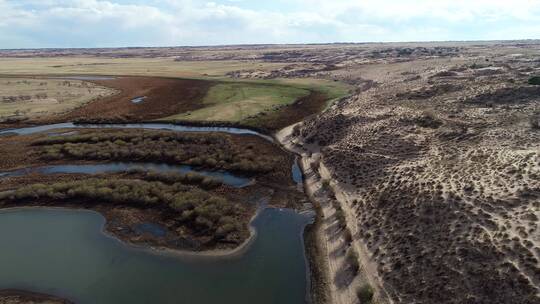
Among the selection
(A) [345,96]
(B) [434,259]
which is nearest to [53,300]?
(B) [434,259]

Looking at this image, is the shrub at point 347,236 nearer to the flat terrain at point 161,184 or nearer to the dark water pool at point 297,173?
the flat terrain at point 161,184

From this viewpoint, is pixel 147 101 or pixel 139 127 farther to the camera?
pixel 147 101

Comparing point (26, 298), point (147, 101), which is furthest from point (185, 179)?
point (147, 101)

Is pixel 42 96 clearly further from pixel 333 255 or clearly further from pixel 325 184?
pixel 333 255

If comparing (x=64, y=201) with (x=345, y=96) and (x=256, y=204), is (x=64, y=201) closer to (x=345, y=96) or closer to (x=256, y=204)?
(x=256, y=204)

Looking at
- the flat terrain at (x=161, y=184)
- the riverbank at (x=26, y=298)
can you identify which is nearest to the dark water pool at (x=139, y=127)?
the flat terrain at (x=161, y=184)

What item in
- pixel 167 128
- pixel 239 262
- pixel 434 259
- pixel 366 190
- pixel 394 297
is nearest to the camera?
pixel 394 297
